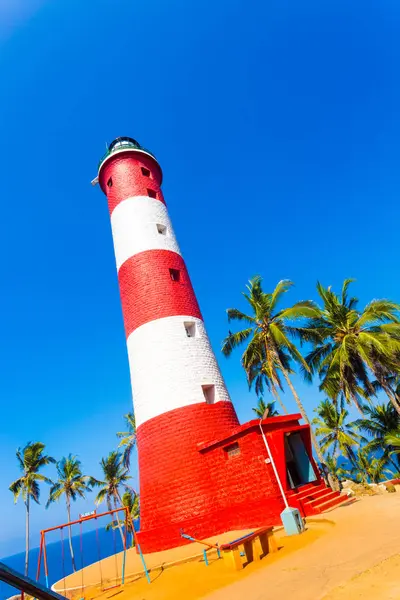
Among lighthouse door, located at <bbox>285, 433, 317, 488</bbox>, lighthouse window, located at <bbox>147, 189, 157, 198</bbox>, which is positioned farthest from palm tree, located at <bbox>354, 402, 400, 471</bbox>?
lighthouse window, located at <bbox>147, 189, 157, 198</bbox>

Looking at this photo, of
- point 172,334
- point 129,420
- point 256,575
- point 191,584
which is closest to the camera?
point 256,575

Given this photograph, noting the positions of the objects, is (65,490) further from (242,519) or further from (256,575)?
(256,575)

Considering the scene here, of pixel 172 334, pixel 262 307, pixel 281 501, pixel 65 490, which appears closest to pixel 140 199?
pixel 172 334

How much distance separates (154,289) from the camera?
15289 millimetres

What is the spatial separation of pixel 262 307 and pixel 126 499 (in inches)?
1107

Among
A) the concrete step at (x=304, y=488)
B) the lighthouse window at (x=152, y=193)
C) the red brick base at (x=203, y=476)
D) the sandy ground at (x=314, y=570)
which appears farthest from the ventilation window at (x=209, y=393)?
the lighthouse window at (x=152, y=193)

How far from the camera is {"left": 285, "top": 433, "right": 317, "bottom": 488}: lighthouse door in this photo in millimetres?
12797

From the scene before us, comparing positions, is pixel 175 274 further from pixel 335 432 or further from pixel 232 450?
pixel 335 432

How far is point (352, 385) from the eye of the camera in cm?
2053

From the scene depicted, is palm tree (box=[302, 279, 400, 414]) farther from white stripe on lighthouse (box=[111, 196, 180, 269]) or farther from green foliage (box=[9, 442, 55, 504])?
green foliage (box=[9, 442, 55, 504])

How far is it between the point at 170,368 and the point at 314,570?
841 centimetres

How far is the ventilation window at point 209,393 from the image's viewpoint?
1380cm

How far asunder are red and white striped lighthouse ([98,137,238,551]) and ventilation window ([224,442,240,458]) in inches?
34.8

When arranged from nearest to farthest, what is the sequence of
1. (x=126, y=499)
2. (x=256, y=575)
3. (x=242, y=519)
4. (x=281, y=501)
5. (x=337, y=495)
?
1. (x=256, y=575)
2. (x=281, y=501)
3. (x=242, y=519)
4. (x=337, y=495)
5. (x=126, y=499)
